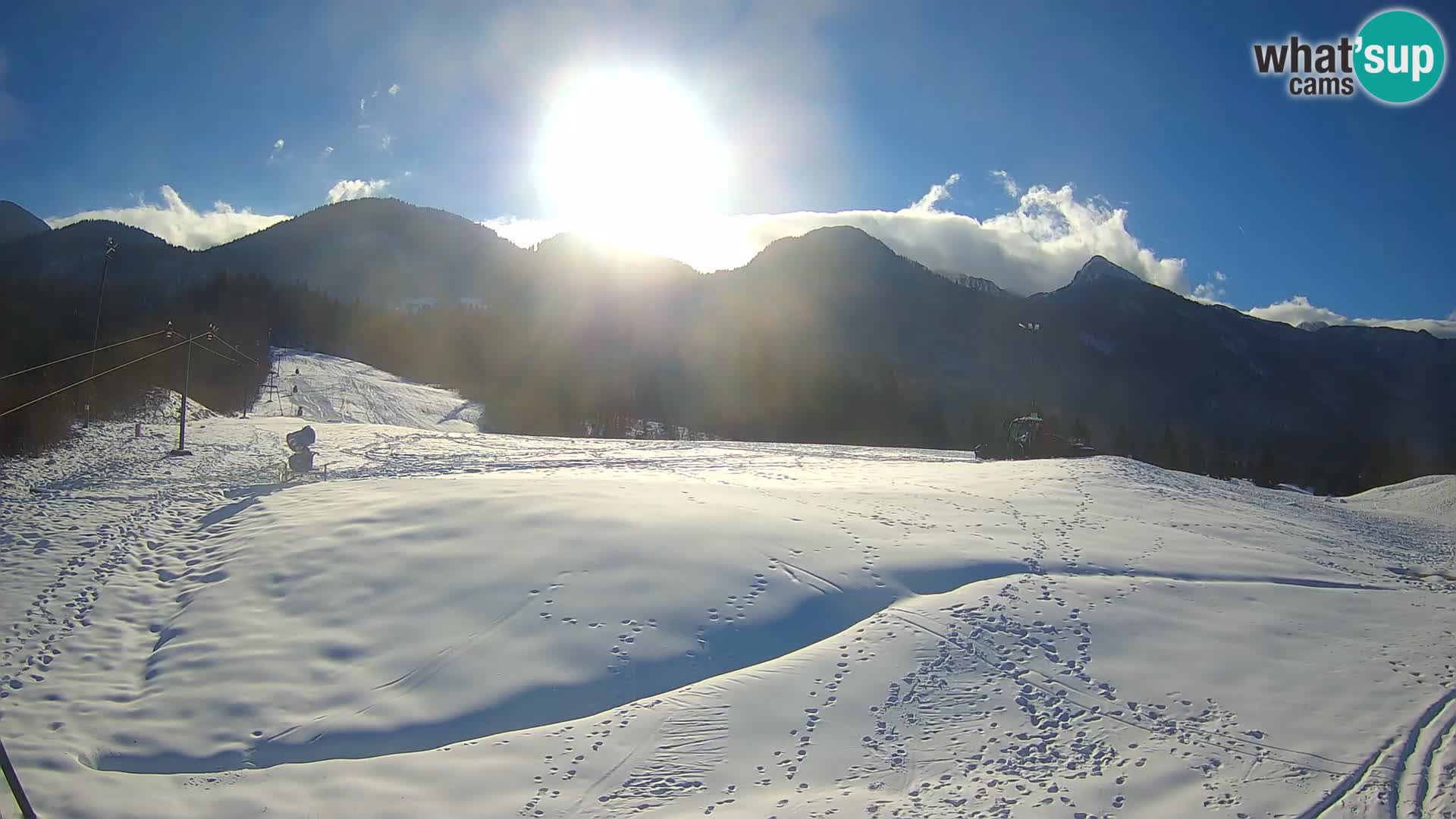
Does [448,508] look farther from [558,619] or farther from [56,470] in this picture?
[56,470]

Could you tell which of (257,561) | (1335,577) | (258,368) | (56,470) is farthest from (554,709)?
(258,368)

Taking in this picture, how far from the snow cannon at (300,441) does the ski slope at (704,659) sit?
8.26 meters

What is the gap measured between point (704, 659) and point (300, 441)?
23840 millimetres

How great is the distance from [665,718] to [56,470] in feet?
86.2

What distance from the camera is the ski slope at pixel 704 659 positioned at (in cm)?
798

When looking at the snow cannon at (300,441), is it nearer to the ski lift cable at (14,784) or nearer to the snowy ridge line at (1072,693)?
the ski lift cable at (14,784)

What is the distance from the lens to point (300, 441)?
28375 mm

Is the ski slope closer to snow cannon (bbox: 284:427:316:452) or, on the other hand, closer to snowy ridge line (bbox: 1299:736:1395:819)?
snowy ridge line (bbox: 1299:736:1395:819)

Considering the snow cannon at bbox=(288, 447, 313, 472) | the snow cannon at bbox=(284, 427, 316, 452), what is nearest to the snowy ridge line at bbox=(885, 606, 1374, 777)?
the snow cannon at bbox=(288, 447, 313, 472)

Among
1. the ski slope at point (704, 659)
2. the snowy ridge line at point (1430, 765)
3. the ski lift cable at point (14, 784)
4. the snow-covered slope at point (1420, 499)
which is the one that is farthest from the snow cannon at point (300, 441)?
the snow-covered slope at point (1420, 499)

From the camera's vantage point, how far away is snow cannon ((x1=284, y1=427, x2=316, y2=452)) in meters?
28.1

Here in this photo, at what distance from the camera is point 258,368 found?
81000 mm

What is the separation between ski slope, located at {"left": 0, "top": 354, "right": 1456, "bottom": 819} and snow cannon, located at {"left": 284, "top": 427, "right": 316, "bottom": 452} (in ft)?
27.1

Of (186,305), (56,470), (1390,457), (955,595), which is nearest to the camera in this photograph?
(955,595)
